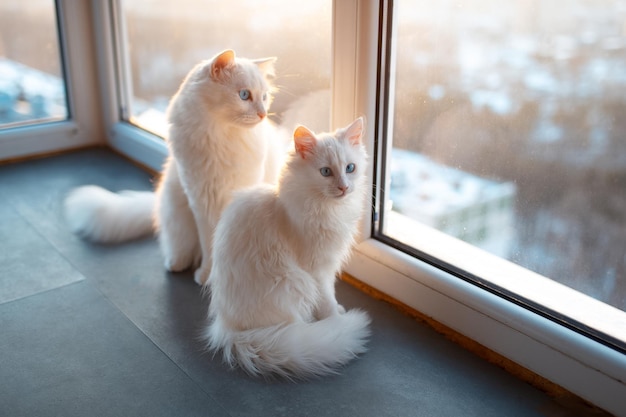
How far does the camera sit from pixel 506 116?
1506mm

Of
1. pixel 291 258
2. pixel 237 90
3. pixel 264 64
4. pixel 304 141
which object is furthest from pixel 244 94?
pixel 291 258

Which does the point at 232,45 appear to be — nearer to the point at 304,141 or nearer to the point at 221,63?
the point at 221,63

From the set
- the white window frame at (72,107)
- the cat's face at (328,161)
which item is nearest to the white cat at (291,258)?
the cat's face at (328,161)

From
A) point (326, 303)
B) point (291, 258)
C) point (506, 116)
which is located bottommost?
point (326, 303)

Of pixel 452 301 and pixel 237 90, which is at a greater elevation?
pixel 237 90

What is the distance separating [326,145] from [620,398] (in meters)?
0.80

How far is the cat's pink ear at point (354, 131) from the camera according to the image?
1.47 metres

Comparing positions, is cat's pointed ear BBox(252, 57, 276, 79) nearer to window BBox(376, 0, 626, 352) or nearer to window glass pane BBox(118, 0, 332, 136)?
window glass pane BBox(118, 0, 332, 136)

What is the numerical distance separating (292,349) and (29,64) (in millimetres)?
1903

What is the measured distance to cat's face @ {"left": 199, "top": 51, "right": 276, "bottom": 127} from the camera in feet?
5.33

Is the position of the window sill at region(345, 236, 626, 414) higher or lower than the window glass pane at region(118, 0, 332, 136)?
lower

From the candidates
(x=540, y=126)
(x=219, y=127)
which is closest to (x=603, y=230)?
(x=540, y=126)

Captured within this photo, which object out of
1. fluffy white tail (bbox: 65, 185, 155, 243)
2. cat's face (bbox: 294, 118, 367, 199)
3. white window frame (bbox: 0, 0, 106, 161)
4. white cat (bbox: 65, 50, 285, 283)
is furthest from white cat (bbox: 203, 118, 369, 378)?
white window frame (bbox: 0, 0, 106, 161)

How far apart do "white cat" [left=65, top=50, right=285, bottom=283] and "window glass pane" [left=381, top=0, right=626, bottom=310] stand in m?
0.36
